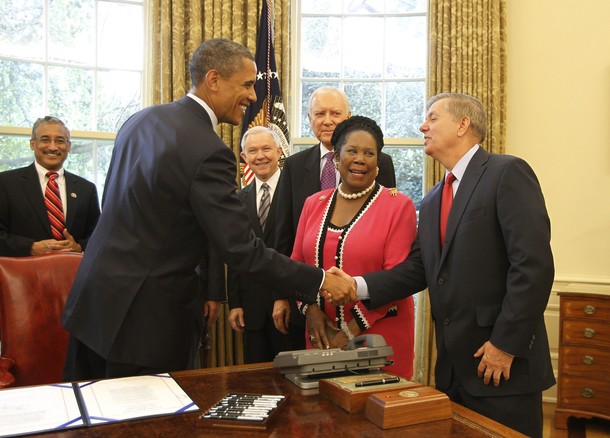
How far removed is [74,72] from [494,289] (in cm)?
374

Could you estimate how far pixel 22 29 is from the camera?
4270mm

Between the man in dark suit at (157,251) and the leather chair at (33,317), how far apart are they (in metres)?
0.36

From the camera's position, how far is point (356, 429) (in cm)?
126

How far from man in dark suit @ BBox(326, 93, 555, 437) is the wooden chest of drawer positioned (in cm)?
210

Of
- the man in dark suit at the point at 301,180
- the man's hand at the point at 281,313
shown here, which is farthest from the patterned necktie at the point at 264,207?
the man's hand at the point at 281,313

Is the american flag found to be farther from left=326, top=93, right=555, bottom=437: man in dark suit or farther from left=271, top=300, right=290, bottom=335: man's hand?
left=326, top=93, right=555, bottom=437: man in dark suit

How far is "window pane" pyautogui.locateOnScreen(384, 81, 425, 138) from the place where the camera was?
492 centimetres

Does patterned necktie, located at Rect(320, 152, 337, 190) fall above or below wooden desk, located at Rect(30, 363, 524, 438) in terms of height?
above

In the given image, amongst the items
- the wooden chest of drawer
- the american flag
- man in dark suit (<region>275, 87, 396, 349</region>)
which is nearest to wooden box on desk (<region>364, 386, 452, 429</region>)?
man in dark suit (<region>275, 87, 396, 349</region>)

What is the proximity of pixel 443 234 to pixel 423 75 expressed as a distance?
318 cm

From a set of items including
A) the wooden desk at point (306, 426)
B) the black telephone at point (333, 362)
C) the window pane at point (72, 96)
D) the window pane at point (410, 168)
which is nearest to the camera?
the wooden desk at point (306, 426)

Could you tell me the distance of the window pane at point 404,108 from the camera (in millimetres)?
4918

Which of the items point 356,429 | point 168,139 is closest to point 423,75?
point 168,139

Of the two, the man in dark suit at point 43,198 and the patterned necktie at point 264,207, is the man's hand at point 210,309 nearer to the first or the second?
the patterned necktie at point 264,207
